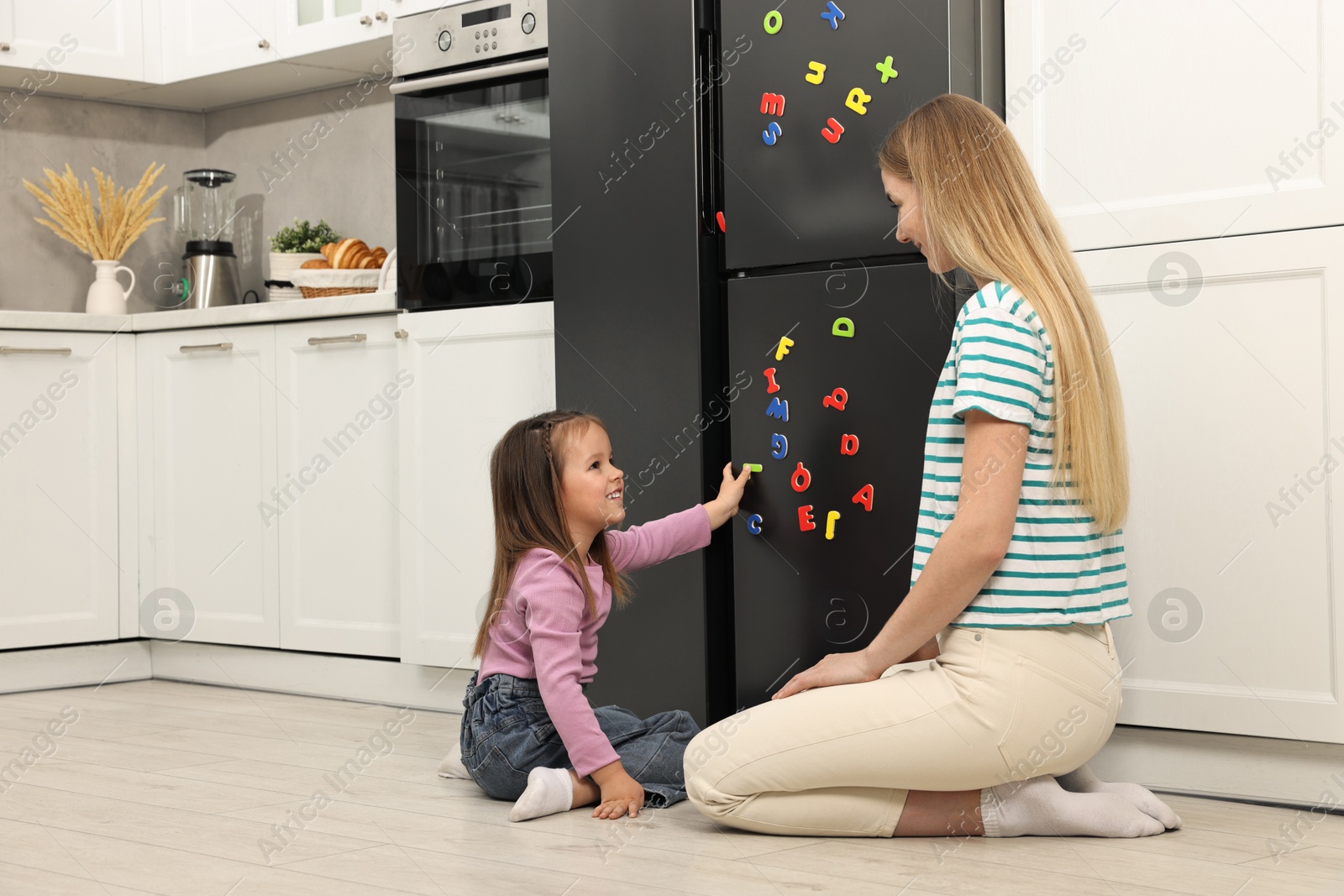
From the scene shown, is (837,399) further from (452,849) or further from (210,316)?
(210,316)

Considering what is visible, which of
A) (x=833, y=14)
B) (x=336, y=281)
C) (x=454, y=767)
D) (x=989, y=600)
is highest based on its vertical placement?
(x=833, y=14)

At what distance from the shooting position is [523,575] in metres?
2.03

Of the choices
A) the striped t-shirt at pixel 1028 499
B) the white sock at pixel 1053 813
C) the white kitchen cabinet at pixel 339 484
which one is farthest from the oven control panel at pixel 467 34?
the white sock at pixel 1053 813

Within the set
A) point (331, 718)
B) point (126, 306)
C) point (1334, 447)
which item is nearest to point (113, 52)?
point (126, 306)

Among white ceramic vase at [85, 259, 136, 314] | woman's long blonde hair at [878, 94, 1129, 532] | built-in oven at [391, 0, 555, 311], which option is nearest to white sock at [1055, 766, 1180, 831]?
woman's long blonde hair at [878, 94, 1129, 532]

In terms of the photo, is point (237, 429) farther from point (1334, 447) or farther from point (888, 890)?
point (1334, 447)

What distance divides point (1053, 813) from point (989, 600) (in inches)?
11.9

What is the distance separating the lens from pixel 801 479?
2.25 meters

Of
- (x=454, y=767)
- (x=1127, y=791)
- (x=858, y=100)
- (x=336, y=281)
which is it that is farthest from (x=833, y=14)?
(x=336, y=281)

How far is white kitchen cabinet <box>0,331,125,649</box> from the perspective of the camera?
10.5 ft

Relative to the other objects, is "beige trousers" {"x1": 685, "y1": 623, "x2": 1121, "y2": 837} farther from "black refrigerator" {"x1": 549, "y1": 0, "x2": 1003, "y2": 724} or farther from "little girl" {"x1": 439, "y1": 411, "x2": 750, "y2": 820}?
"black refrigerator" {"x1": 549, "y1": 0, "x2": 1003, "y2": 724}

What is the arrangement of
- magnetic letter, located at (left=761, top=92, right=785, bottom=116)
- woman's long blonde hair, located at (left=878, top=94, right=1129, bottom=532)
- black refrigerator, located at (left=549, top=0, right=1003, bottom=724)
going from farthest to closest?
magnetic letter, located at (left=761, top=92, right=785, bottom=116)
black refrigerator, located at (left=549, top=0, right=1003, bottom=724)
woman's long blonde hair, located at (left=878, top=94, right=1129, bottom=532)

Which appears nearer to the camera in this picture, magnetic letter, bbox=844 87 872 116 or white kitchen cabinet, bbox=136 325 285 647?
magnetic letter, bbox=844 87 872 116

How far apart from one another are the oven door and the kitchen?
15 millimetres
